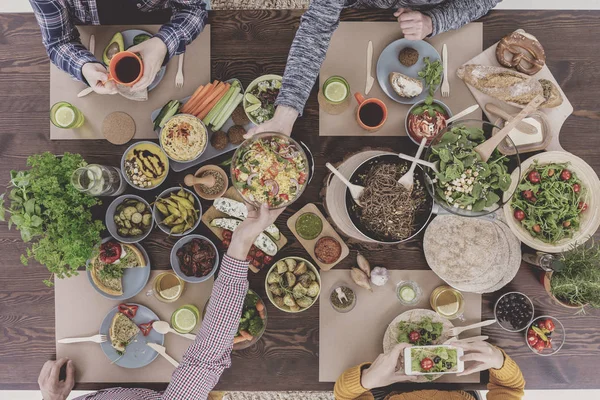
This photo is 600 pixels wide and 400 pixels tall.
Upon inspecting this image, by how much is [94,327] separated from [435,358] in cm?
173

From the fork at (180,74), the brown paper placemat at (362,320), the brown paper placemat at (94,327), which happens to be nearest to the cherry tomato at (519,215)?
the brown paper placemat at (362,320)

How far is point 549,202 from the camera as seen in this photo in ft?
6.57

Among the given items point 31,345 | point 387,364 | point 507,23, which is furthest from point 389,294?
point 31,345

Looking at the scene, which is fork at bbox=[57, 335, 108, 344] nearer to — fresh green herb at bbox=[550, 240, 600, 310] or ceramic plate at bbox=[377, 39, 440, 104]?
ceramic plate at bbox=[377, 39, 440, 104]

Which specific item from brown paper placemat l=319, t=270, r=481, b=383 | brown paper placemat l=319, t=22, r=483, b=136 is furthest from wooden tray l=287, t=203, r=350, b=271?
brown paper placemat l=319, t=22, r=483, b=136

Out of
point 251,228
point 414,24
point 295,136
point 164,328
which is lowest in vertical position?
point 164,328

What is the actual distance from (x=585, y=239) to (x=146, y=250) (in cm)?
224

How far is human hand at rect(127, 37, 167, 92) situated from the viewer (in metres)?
1.92

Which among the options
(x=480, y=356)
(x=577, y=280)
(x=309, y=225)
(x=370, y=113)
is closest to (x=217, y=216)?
(x=309, y=225)

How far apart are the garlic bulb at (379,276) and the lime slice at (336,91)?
0.90m

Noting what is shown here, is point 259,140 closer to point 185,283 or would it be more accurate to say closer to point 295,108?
point 295,108

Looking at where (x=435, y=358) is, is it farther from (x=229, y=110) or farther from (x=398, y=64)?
(x=229, y=110)

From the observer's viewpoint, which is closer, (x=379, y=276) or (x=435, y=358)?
(x=435, y=358)

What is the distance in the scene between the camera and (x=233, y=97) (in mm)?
2092
